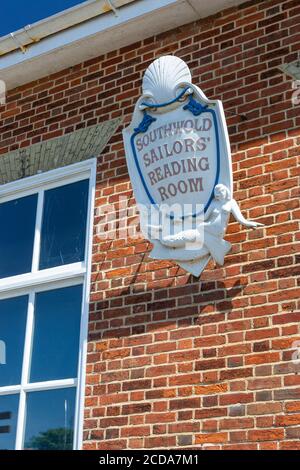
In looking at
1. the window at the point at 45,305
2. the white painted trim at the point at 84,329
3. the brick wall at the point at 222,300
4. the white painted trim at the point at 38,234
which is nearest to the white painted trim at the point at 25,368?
the window at the point at 45,305

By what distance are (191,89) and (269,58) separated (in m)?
0.63

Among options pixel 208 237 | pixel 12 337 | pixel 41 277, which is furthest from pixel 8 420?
pixel 208 237

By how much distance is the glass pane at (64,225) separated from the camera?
6.32 metres

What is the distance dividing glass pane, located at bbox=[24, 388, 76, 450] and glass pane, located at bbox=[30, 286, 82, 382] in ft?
0.45

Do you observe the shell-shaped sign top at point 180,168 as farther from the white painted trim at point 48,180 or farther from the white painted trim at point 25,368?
the white painted trim at point 25,368

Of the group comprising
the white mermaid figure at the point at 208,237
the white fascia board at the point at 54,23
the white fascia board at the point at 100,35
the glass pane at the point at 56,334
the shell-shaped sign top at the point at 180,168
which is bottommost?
the glass pane at the point at 56,334

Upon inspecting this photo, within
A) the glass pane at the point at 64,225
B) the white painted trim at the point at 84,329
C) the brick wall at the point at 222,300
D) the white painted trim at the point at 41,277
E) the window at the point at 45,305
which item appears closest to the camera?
the brick wall at the point at 222,300

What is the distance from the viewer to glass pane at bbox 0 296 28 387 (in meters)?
6.18

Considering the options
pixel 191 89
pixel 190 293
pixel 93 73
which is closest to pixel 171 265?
pixel 190 293

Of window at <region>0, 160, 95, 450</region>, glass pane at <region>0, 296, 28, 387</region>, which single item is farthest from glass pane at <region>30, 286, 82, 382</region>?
glass pane at <region>0, 296, 28, 387</region>

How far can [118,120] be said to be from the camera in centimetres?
638

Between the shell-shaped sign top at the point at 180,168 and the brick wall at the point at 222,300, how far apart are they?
194 mm

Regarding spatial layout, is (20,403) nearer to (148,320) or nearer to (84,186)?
(148,320)

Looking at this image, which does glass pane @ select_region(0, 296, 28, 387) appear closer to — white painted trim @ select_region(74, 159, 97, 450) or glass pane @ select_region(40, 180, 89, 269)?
glass pane @ select_region(40, 180, 89, 269)
